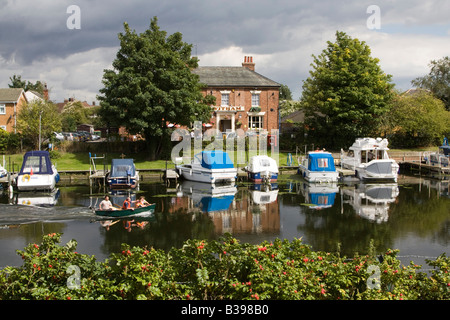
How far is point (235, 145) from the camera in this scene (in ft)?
165

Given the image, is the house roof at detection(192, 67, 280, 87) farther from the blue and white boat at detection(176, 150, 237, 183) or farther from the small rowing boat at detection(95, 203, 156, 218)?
the small rowing boat at detection(95, 203, 156, 218)

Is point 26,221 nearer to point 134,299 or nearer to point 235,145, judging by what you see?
point 134,299

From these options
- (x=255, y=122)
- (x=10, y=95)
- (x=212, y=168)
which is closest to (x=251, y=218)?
(x=212, y=168)

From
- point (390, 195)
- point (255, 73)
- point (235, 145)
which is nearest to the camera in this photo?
point (390, 195)

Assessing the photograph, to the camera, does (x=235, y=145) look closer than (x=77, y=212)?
No

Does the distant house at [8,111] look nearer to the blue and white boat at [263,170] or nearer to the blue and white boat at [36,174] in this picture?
the blue and white boat at [36,174]

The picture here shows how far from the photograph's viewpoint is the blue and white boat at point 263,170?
3773 cm

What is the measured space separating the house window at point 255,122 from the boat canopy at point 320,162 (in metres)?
18.3

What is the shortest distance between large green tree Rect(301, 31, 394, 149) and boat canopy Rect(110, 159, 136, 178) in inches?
973

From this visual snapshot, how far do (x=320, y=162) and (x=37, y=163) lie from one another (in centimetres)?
2457

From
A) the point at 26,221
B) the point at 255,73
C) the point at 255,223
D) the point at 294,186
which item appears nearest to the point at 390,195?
the point at 294,186

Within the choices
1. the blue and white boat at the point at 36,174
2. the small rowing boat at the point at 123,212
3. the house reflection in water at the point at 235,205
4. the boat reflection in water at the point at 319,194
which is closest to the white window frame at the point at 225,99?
the house reflection in water at the point at 235,205

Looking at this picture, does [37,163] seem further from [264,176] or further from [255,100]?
[255,100]
